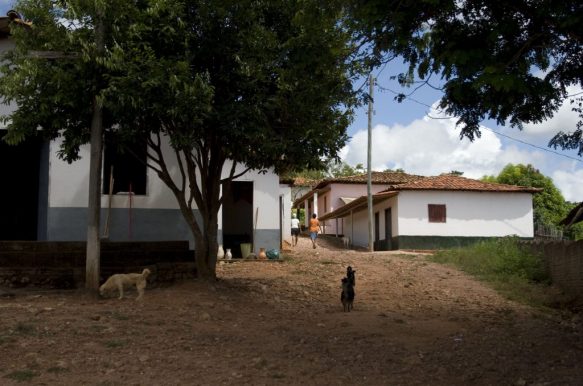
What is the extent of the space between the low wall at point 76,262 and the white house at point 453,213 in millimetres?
14384

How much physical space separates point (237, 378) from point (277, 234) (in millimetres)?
10881

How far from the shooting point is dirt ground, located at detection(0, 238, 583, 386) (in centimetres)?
595

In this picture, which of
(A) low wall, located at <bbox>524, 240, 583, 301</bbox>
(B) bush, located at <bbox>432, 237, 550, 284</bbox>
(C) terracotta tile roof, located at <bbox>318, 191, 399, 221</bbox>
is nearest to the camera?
(A) low wall, located at <bbox>524, 240, 583, 301</bbox>

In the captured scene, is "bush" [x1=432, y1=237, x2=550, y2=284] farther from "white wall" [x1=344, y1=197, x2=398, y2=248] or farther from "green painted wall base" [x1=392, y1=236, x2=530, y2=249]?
"white wall" [x1=344, y1=197, x2=398, y2=248]

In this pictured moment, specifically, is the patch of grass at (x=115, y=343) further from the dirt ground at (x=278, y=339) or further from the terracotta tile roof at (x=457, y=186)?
the terracotta tile roof at (x=457, y=186)

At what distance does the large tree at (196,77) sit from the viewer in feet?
27.8

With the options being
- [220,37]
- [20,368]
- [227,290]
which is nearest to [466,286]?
[227,290]

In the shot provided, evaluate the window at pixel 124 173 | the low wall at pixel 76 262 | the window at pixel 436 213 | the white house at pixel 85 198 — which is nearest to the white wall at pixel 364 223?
the window at pixel 436 213

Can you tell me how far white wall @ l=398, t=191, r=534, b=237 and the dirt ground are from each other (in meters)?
14.0

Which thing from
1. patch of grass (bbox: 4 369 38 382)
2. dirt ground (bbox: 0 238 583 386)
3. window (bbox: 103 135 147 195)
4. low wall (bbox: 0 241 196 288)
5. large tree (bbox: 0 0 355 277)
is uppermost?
large tree (bbox: 0 0 355 277)

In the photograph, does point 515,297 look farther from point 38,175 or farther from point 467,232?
point 467,232

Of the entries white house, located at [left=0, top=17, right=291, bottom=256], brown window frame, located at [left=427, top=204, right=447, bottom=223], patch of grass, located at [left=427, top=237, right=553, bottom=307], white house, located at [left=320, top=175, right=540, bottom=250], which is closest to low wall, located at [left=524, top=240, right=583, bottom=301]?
patch of grass, located at [left=427, top=237, right=553, bottom=307]

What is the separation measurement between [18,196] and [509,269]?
13231mm

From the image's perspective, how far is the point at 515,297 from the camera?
1138 centimetres
